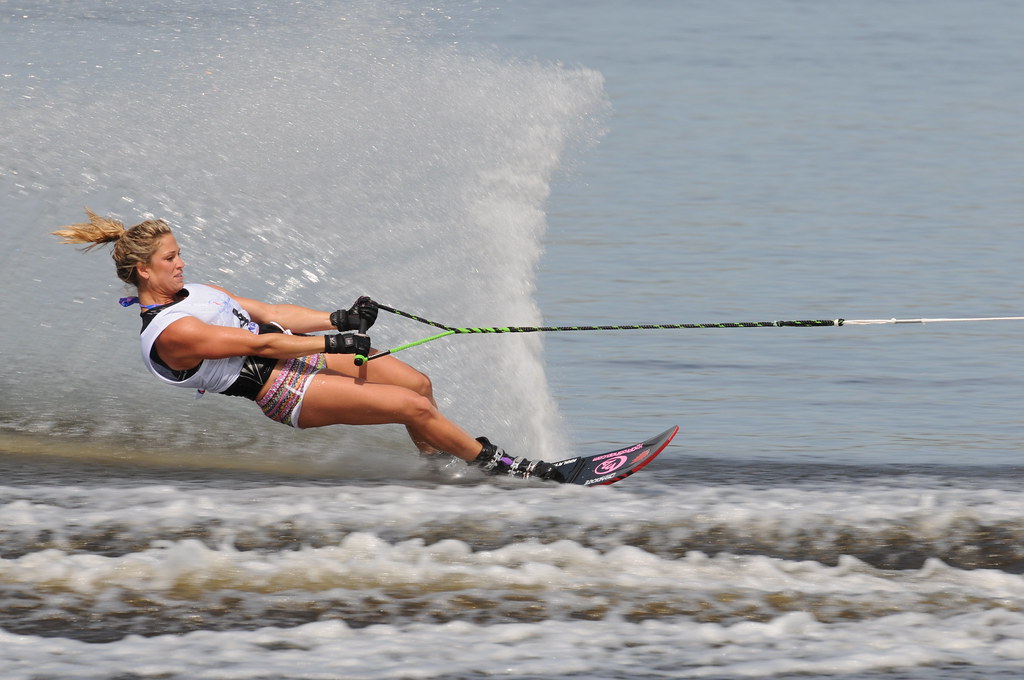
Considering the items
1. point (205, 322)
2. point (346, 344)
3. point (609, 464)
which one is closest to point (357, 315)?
point (346, 344)

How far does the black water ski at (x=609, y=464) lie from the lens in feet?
24.9

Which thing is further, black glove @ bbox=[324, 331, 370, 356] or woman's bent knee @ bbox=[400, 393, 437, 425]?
woman's bent knee @ bbox=[400, 393, 437, 425]

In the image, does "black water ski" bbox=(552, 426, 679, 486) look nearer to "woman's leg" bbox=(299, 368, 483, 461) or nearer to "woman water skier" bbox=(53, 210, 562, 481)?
"woman water skier" bbox=(53, 210, 562, 481)

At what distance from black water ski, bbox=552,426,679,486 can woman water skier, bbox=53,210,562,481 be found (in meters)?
0.10

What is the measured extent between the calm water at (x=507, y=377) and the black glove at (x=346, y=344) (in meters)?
0.69

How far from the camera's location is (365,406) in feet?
24.2

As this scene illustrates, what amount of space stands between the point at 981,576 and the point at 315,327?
3147 mm

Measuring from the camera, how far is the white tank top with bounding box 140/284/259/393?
7.09 m

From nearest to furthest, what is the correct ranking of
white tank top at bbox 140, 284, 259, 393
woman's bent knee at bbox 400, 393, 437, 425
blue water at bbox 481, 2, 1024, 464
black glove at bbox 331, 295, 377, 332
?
white tank top at bbox 140, 284, 259, 393, black glove at bbox 331, 295, 377, 332, woman's bent knee at bbox 400, 393, 437, 425, blue water at bbox 481, 2, 1024, 464

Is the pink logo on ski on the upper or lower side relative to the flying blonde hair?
lower

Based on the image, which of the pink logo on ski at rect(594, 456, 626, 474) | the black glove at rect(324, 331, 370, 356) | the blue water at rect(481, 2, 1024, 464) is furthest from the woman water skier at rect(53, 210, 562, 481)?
the blue water at rect(481, 2, 1024, 464)

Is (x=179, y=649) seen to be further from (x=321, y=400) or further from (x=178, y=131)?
(x=178, y=131)

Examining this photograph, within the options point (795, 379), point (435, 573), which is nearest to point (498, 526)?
point (435, 573)

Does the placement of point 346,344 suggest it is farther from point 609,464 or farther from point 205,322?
point 609,464
